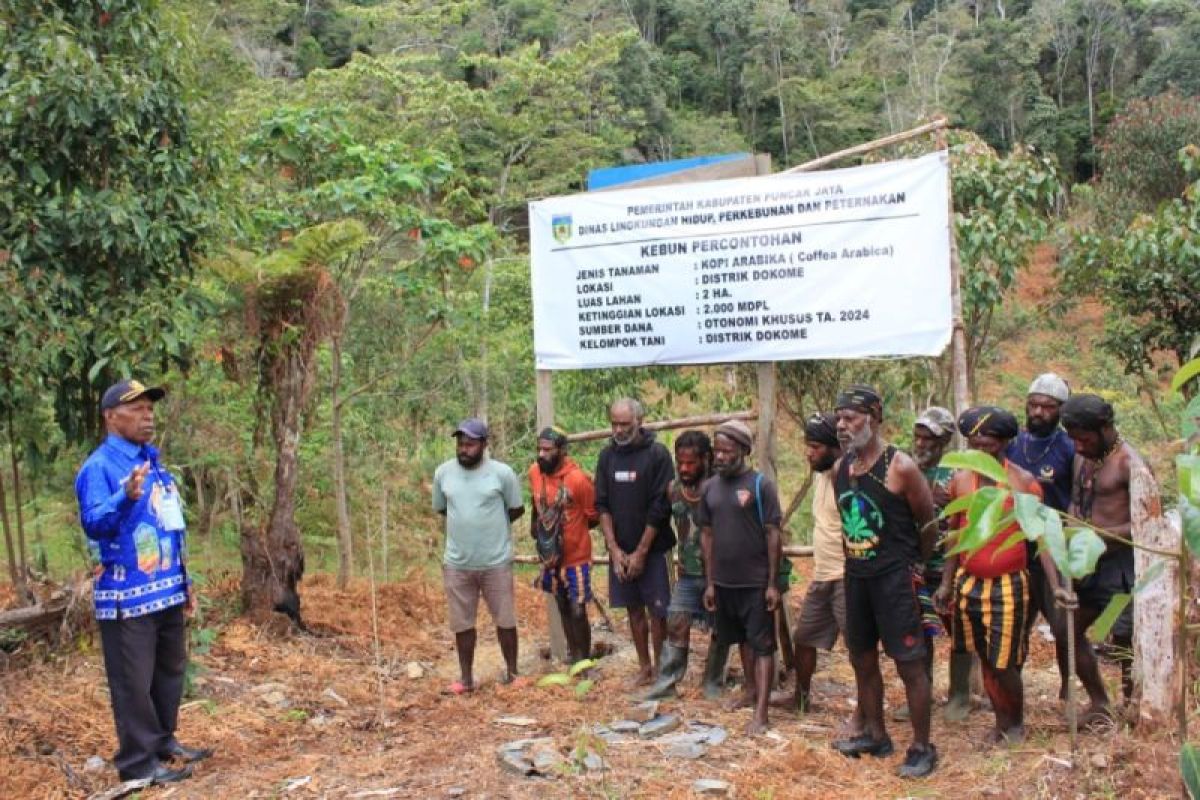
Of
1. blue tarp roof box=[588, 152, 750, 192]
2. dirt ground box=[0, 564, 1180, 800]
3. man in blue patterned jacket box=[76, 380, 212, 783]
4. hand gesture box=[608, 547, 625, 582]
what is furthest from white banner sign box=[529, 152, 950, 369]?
man in blue patterned jacket box=[76, 380, 212, 783]

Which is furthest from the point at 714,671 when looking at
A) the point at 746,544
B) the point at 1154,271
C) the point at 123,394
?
the point at 1154,271

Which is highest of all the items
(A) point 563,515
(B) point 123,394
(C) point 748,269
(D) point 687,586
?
(C) point 748,269

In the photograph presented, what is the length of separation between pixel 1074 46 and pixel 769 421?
47058 millimetres

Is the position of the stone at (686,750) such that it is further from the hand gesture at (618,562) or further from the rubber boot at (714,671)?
the hand gesture at (618,562)

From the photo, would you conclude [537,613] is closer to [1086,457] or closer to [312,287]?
[312,287]

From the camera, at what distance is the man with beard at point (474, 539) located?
6312mm

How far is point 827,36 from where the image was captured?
4956cm

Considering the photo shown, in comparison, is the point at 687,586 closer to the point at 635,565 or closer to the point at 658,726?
the point at 635,565

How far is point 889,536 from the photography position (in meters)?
4.53

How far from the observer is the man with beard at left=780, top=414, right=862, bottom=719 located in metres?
5.13

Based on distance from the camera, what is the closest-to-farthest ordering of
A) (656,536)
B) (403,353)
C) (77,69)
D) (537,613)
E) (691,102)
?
(77,69), (656,536), (537,613), (403,353), (691,102)

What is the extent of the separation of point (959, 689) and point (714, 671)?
1.28 metres

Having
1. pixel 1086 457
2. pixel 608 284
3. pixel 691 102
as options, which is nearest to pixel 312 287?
pixel 608 284

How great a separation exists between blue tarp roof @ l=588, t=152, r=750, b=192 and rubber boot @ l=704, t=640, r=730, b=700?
2.92 metres
